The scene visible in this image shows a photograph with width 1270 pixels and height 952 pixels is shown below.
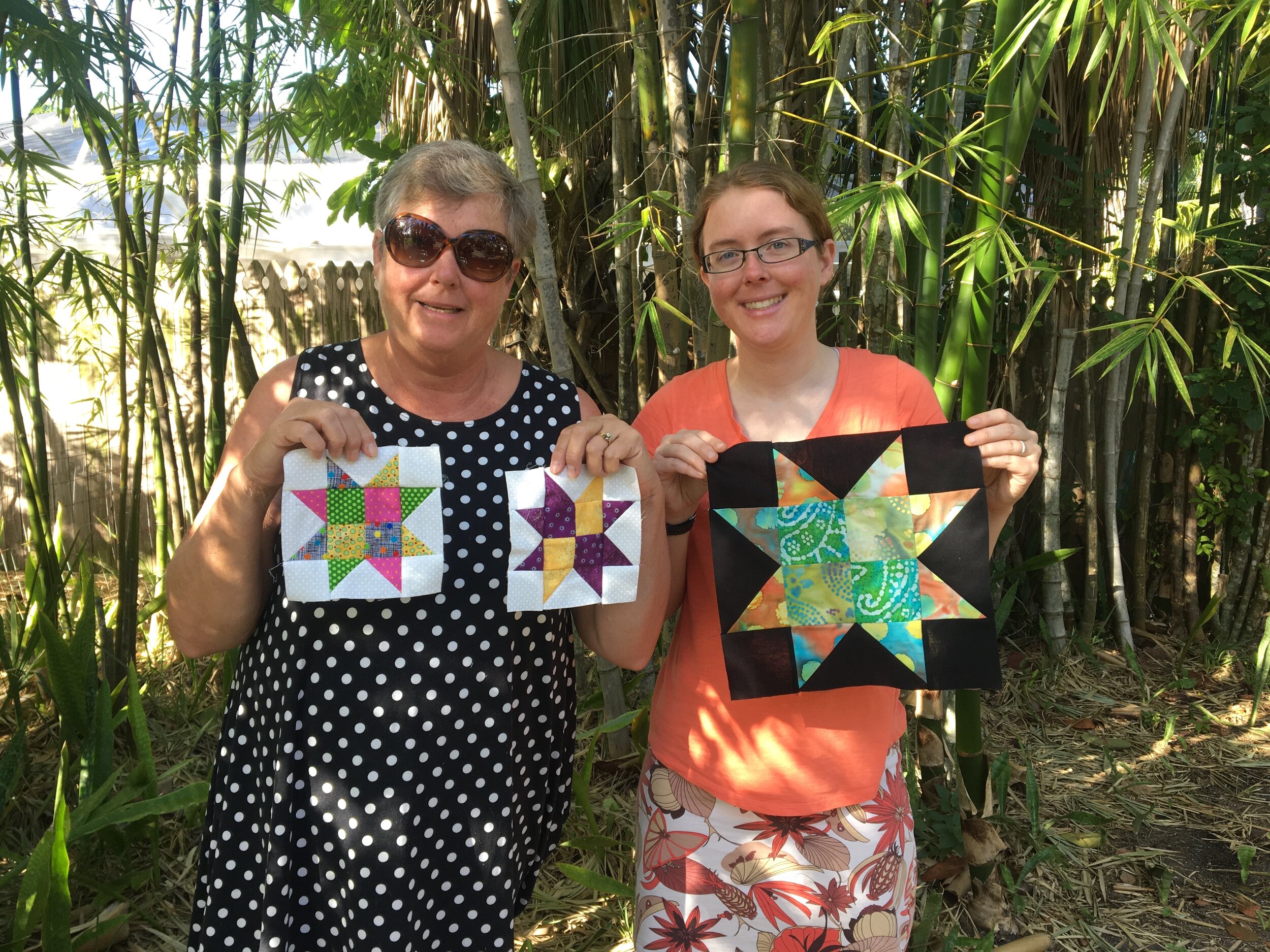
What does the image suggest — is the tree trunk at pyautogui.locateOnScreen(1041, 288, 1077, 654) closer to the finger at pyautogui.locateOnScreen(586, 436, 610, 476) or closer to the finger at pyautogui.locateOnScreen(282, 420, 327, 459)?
the finger at pyautogui.locateOnScreen(586, 436, 610, 476)

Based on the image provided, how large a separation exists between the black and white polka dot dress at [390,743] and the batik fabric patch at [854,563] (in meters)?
0.35

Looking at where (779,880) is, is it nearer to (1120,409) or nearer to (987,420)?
(987,420)

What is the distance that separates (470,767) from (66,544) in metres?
4.86

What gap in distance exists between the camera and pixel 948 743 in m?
2.52

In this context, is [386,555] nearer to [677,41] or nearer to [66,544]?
[677,41]

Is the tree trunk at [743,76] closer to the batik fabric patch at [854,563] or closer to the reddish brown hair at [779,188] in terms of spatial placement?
the reddish brown hair at [779,188]

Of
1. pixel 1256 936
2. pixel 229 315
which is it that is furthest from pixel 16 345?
pixel 1256 936

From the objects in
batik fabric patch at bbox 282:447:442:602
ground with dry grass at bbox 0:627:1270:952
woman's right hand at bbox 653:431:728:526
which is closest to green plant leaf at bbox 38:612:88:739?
ground with dry grass at bbox 0:627:1270:952

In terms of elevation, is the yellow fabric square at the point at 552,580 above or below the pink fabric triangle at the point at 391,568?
below

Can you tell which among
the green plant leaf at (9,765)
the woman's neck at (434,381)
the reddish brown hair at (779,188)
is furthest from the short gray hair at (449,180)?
the green plant leaf at (9,765)

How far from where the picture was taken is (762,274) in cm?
146

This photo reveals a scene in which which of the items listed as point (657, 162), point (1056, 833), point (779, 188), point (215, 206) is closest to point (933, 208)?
point (657, 162)

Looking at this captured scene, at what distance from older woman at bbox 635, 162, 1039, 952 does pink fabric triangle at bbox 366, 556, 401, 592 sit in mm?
473

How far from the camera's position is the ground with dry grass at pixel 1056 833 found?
2.40 m
